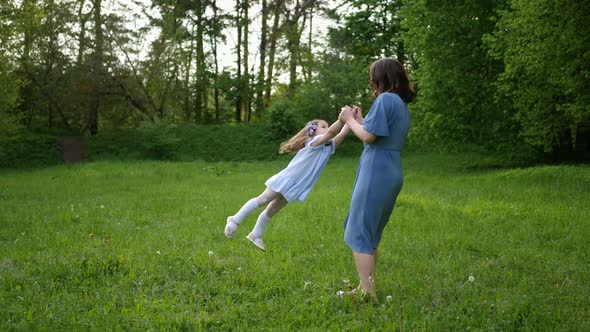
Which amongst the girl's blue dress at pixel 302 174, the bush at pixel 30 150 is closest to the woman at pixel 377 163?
the girl's blue dress at pixel 302 174

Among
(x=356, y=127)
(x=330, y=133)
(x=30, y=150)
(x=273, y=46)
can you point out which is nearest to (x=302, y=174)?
(x=330, y=133)

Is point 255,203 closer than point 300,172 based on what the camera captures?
No

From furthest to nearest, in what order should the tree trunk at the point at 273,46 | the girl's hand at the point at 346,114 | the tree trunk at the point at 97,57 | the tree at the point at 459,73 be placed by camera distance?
the tree trunk at the point at 273,46, the tree trunk at the point at 97,57, the tree at the point at 459,73, the girl's hand at the point at 346,114

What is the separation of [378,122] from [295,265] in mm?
2671

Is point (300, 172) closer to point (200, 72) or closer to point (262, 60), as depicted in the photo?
point (200, 72)

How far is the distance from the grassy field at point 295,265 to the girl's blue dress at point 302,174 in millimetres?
1066

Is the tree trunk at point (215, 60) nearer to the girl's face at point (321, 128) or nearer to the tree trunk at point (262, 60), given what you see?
the tree trunk at point (262, 60)

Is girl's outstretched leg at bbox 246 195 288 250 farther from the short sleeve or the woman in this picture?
the short sleeve

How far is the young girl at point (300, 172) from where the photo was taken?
615 cm

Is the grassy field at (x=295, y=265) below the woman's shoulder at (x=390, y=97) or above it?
below

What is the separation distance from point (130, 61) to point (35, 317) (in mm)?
26316

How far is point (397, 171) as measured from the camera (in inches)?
211

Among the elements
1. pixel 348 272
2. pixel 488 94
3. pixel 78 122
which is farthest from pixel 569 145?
pixel 78 122

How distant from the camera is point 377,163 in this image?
209 inches
